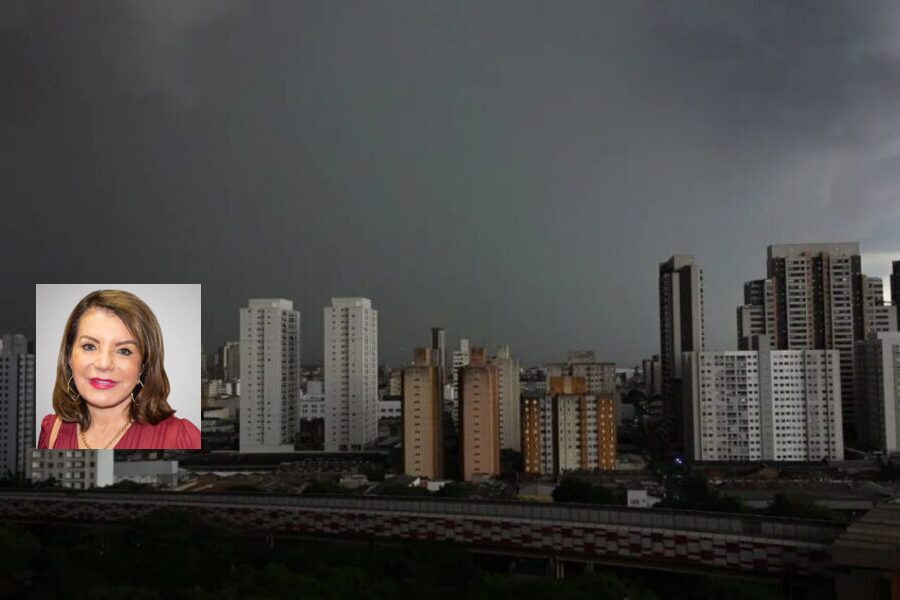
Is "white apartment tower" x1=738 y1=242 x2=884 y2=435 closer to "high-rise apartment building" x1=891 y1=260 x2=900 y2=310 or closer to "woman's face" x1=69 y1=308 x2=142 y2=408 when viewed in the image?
"high-rise apartment building" x1=891 y1=260 x2=900 y2=310

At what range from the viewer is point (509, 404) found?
59.3 feet

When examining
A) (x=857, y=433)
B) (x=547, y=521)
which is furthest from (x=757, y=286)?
(x=547, y=521)

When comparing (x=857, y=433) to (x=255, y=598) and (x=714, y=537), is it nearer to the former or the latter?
(x=714, y=537)

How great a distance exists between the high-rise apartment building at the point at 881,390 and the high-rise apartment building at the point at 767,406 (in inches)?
44.0

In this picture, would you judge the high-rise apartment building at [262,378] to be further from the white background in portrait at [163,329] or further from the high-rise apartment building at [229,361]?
the high-rise apartment building at [229,361]

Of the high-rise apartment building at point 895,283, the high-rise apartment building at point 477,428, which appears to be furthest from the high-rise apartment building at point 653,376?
the high-rise apartment building at point 477,428

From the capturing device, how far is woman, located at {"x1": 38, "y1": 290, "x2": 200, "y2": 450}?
737cm

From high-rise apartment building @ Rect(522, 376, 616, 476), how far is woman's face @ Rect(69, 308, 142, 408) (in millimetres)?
7465

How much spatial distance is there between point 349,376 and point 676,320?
8115mm

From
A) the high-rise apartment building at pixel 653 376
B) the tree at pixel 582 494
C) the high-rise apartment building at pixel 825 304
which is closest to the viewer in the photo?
the tree at pixel 582 494

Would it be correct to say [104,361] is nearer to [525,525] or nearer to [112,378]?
[112,378]

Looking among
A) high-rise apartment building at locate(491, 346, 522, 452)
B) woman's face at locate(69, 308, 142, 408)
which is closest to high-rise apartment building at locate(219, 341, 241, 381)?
high-rise apartment building at locate(491, 346, 522, 452)

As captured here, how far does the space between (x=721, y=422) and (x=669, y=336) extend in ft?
14.7

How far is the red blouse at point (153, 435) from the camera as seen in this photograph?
765cm
